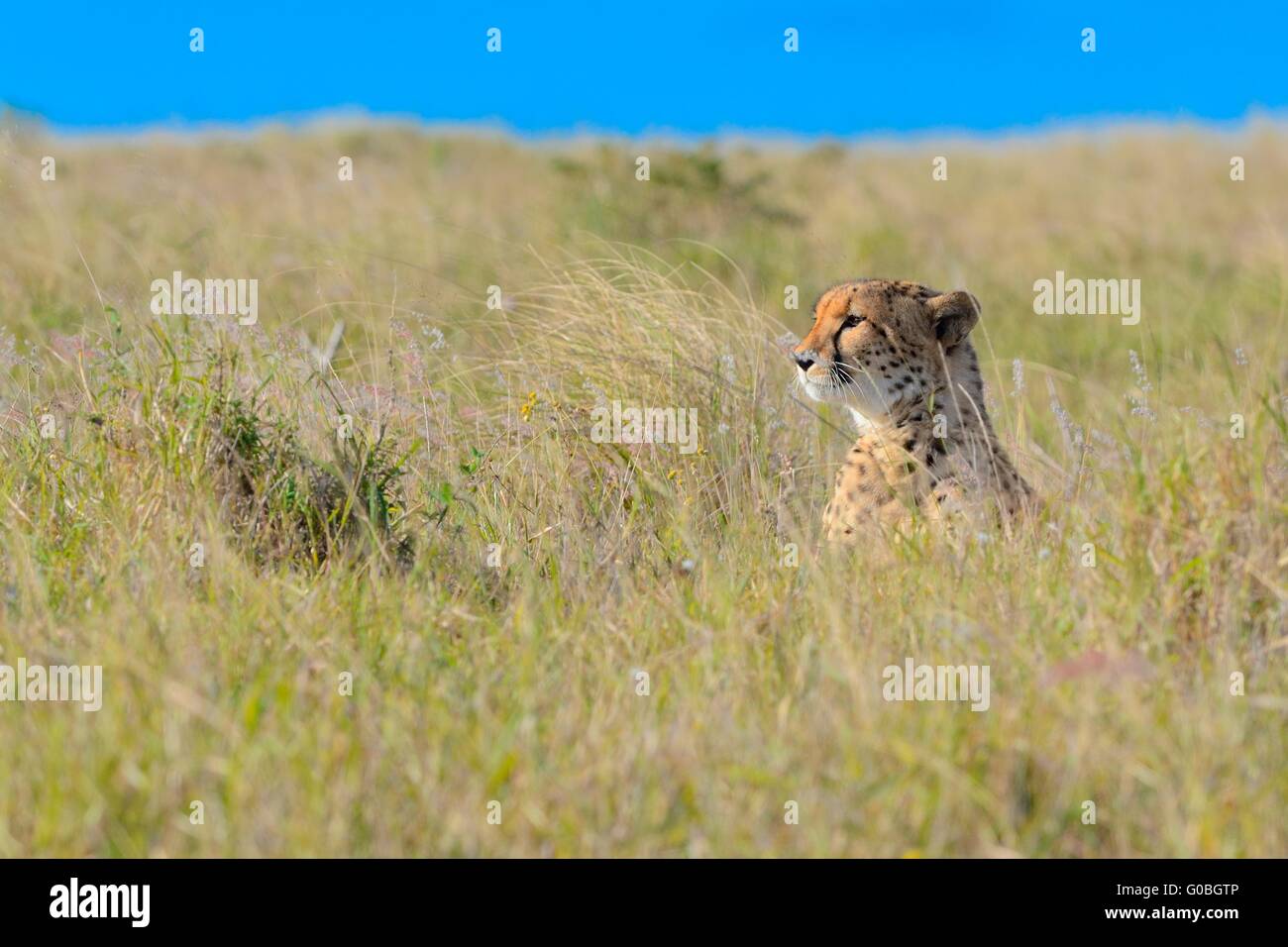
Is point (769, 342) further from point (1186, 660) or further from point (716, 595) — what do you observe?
point (1186, 660)

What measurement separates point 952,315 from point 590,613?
1.77 metres

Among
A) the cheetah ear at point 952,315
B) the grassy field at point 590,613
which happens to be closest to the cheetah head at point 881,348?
the cheetah ear at point 952,315

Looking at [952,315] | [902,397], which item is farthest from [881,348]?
[952,315]

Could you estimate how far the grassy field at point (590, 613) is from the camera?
2611 millimetres

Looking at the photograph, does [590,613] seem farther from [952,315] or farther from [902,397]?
[952,315]

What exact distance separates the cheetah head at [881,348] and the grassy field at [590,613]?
267 millimetres

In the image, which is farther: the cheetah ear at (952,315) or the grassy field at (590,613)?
the cheetah ear at (952,315)

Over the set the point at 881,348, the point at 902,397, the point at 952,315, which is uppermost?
the point at 952,315

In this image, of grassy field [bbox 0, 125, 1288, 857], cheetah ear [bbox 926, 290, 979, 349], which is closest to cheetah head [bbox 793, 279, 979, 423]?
cheetah ear [bbox 926, 290, 979, 349]

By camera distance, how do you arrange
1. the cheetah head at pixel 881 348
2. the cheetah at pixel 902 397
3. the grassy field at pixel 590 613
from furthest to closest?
1. the cheetah head at pixel 881 348
2. the cheetah at pixel 902 397
3. the grassy field at pixel 590 613

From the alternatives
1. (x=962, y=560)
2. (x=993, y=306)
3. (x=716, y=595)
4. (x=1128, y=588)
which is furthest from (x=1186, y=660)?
(x=993, y=306)

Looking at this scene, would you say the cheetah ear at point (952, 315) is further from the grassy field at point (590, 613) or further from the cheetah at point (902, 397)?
the grassy field at point (590, 613)

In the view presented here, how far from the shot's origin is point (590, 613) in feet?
11.7

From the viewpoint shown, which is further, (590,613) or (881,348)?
(881,348)
